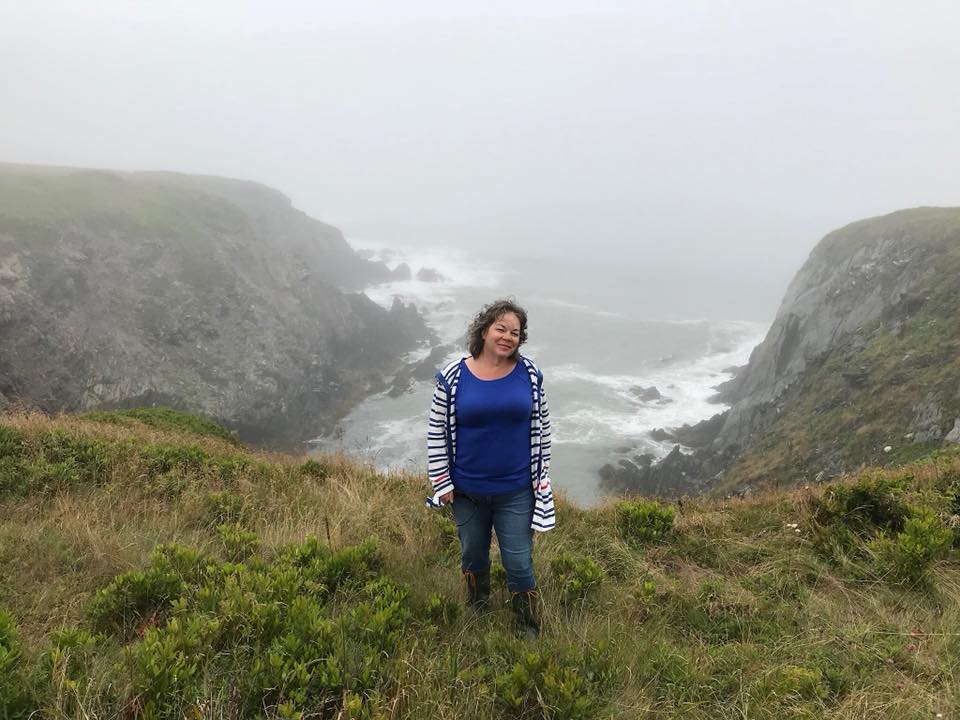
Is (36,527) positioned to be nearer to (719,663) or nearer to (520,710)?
(520,710)

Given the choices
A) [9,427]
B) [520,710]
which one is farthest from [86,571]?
[9,427]

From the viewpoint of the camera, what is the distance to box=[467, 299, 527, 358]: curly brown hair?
3.67 m

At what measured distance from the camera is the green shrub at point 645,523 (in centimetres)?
605

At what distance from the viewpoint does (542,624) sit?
3.91 meters

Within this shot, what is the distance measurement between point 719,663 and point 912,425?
21.2 m

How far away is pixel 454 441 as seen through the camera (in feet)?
12.2

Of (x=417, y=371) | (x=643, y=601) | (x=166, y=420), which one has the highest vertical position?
(x=643, y=601)

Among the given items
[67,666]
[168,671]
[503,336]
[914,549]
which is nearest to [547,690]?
[168,671]

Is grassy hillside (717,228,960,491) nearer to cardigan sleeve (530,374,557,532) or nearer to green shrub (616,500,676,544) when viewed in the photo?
green shrub (616,500,676,544)

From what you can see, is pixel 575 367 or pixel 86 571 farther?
pixel 575 367

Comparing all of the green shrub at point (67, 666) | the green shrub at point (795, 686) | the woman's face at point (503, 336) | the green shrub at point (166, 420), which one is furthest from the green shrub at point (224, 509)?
the green shrub at point (166, 420)

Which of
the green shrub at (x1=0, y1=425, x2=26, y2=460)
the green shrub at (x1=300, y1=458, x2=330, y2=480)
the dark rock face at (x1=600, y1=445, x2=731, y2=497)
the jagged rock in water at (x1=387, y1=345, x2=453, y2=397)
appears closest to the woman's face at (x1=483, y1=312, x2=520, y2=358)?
the green shrub at (x1=300, y1=458, x2=330, y2=480)

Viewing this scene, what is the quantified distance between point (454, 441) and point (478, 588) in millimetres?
1195

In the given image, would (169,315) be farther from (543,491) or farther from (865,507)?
(865,507)
